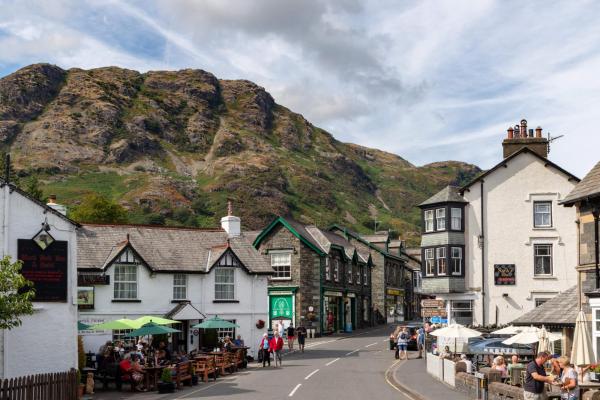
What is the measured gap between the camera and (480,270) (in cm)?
4934

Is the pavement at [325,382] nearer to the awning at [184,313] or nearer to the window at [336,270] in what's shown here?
the awning at [184,313]

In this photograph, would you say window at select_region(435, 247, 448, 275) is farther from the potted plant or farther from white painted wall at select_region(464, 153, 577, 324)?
the potted plant

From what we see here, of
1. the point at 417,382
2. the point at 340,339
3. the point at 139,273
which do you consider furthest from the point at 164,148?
the point at 417,382

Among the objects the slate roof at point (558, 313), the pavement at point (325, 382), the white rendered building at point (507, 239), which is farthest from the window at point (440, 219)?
the slate roof at point (558, 313)

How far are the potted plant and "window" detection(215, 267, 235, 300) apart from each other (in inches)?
552

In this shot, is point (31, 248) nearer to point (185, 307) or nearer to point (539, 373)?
point (185, 307)

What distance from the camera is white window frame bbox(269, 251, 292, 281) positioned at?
191 ft

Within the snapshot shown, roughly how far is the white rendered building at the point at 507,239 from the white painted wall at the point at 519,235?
0.20 ft

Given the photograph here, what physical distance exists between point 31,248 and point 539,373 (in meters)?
18.9

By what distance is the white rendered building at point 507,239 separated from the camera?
47.9 meters

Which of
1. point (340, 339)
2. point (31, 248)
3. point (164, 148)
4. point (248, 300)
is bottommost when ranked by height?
point (340, 339)

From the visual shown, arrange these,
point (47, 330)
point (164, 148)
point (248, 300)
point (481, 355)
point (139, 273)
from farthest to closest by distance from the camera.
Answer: point (164, 148) < point (248, 300) < point (139, 273) < point (481, 355) < point (47, 330)

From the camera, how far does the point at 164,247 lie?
135 ft

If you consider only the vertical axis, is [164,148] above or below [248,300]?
above
